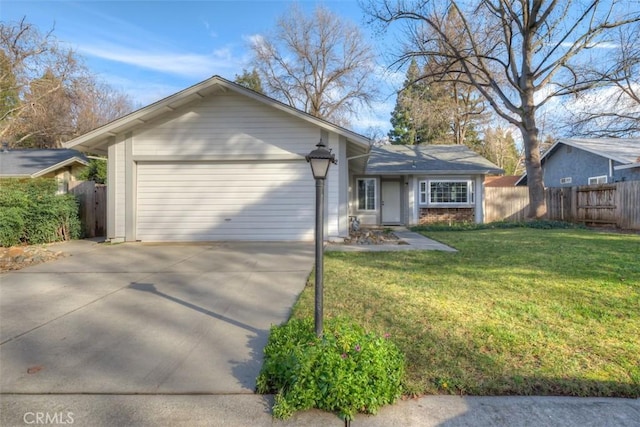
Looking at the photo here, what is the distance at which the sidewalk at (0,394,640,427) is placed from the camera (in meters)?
2.14

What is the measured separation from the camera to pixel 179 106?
9.34 m

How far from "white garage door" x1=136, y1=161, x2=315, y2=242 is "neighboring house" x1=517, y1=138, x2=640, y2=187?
44.1 ft

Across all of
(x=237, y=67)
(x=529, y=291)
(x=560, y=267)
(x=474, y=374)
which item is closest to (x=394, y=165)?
(x=560, y=267)

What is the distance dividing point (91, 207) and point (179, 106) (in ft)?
17.0

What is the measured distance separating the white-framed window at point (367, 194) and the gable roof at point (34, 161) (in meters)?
12.9

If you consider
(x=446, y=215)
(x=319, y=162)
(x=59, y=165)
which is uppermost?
(x=59, y=165)

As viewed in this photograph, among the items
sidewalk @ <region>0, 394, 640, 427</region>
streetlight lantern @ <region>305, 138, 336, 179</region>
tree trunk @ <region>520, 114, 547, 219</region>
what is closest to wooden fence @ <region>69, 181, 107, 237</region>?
sidewalk @ <region>0, 394, 640, 427</region>

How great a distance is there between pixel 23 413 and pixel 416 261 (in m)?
5.84

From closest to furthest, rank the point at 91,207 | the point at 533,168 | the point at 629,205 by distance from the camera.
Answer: the point at 91,207 → the point at 629,205 → the point at 533,168

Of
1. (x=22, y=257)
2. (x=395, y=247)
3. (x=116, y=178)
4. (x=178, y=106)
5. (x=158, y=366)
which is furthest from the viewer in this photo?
(x=116, y=178)

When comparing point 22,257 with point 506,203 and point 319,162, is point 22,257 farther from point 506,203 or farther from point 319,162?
point 506,203

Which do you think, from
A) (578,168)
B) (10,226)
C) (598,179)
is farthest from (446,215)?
(10,226)

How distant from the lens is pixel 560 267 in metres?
5.82

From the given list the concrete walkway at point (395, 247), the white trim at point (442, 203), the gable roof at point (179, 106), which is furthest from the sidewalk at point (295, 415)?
the white trim at point (442, 203)
